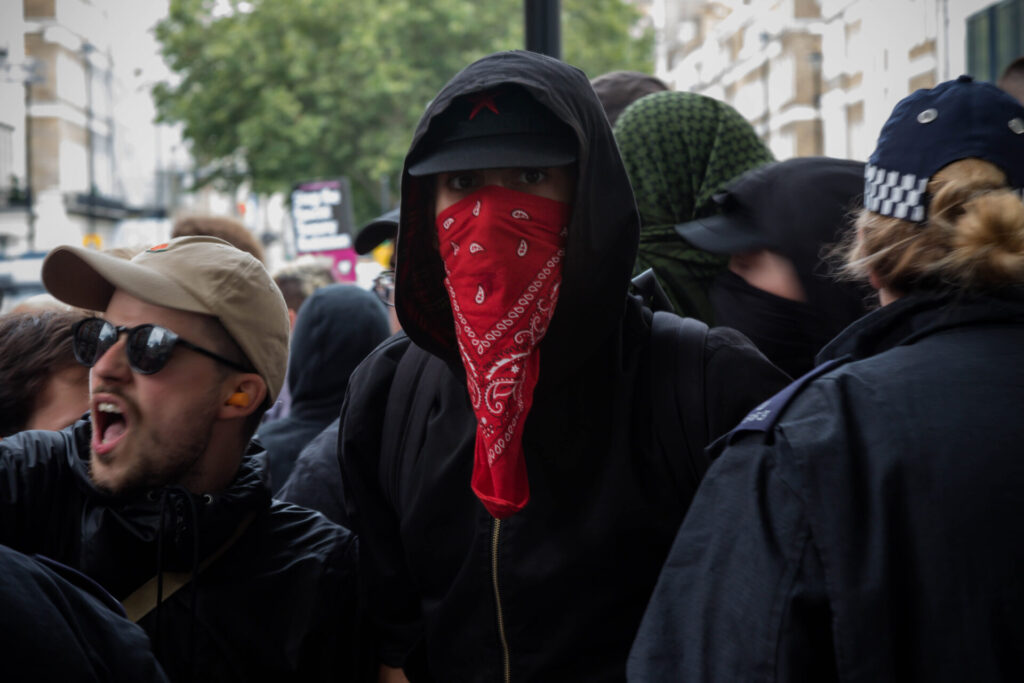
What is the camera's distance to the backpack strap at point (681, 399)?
1.98 metres

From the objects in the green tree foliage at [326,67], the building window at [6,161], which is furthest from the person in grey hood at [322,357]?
the building window at [6,161]

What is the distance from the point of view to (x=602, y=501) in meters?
1.98

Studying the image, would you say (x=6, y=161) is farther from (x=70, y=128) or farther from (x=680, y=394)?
(x=680, y=394)

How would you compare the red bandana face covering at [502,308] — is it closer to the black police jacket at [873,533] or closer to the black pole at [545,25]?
the black police jacket at [873,533]

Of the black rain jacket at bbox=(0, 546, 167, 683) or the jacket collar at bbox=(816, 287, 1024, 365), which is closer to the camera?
the black rain jacket at bbox=(0, 546, 167, 683)

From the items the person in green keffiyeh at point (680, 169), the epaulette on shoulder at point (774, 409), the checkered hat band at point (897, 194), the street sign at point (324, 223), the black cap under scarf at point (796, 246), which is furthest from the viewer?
the street sign at point (324, 223)

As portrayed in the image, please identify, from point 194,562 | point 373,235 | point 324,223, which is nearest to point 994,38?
point 373,235

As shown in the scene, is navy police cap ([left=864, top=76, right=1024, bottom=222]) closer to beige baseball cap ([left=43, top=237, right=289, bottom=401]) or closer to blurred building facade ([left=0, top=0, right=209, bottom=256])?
beige baseball cap ([left=43, top=237, right=289, bottom=401])

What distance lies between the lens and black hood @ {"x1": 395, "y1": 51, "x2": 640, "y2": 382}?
203 cm

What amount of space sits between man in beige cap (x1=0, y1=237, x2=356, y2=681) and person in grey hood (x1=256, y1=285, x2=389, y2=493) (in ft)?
5.23

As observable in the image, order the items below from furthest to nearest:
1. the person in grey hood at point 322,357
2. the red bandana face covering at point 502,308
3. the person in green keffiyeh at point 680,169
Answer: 1. the person in grey hood at point 322,357
2. the person in green keffiyeh at point 680,169
3. the red bandana face covering at point 502,308

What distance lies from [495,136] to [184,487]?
109 cm

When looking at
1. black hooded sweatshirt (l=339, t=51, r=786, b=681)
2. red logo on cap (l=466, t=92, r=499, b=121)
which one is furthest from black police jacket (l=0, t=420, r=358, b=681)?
red logo on cap (l=466, t=92, r=499, b=121)

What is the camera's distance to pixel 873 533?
4.34 feet
